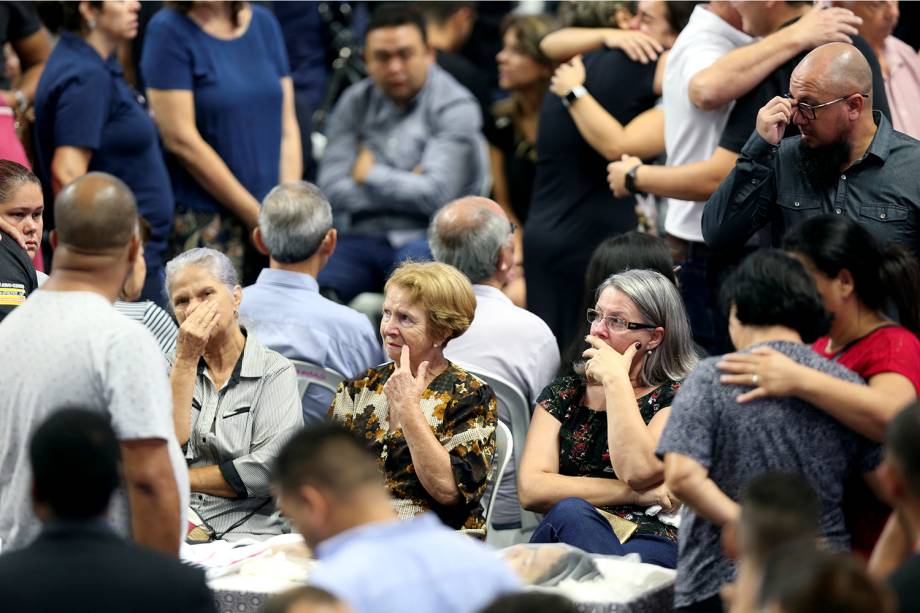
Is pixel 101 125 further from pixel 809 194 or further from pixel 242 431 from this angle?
pixel 809 194

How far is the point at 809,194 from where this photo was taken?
14.5 ft

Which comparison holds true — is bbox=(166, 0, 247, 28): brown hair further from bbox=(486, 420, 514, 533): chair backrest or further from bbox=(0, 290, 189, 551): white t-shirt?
bbox=(0, 290, 189, 551): white t-shirt

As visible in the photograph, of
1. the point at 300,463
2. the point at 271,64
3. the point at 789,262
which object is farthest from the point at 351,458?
the point at 271,64

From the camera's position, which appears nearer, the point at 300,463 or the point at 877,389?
the point at 300,463

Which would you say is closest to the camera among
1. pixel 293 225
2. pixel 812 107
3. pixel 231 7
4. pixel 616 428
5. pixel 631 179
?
pixel 616 428

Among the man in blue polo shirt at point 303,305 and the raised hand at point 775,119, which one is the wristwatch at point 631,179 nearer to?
the raised hand at point 775,119

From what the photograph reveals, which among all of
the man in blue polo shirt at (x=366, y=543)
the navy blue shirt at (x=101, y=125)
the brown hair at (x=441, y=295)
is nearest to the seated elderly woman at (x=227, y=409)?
the brown hair at (x=441, y=295)

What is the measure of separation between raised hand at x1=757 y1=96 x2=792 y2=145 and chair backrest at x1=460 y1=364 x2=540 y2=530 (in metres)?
1.13

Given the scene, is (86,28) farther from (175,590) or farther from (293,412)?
(175,590)

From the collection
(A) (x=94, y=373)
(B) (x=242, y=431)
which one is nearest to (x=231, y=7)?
(B) (x=242, y=431)

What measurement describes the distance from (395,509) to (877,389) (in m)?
1.45

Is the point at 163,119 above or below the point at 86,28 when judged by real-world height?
below

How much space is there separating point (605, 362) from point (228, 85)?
284 cm

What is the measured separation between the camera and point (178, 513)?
326 cm
